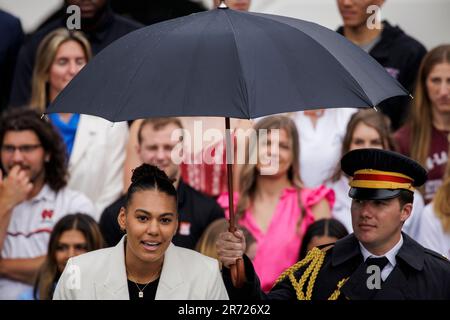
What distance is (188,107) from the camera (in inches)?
196

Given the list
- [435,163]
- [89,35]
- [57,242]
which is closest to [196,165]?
[57,242]

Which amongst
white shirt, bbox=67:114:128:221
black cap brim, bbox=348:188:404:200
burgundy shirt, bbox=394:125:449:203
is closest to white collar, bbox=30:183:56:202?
white shirt, bbox=67:114:128:221

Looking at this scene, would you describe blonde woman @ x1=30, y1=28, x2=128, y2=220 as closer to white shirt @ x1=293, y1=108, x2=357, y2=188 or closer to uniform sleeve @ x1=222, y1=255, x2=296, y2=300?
white shirt @ x1=293, y1=108, x2=357, y2=188

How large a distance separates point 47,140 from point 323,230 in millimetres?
1867

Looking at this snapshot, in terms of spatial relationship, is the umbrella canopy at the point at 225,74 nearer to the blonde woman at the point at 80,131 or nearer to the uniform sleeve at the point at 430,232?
the uniform sleeve at the point at 430,232

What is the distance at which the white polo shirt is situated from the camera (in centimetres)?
745

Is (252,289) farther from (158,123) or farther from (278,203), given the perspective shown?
(158,123)

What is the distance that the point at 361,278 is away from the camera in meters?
5.57

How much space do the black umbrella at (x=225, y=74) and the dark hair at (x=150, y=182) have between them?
0.51 meters

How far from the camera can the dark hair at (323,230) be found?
283 inches
